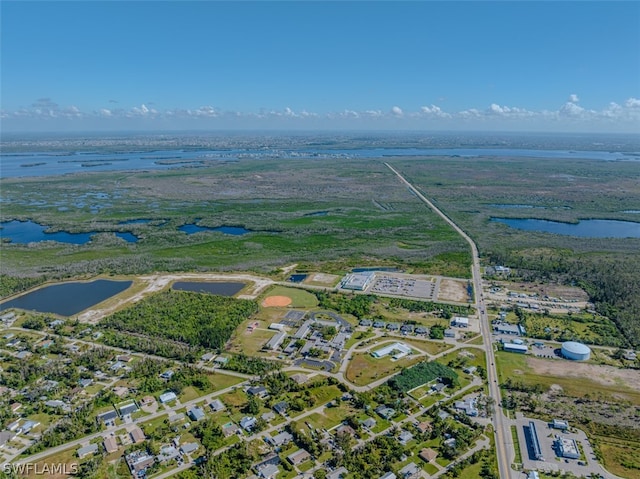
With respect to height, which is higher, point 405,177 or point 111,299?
point 405,177

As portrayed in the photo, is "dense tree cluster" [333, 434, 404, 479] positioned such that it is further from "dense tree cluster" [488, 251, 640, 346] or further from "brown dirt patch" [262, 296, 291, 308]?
"dense tree cluster" [488, 251, 640, 346]

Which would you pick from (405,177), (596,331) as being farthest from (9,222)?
(405,177)

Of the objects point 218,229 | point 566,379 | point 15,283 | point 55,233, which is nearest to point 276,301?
point 566,379

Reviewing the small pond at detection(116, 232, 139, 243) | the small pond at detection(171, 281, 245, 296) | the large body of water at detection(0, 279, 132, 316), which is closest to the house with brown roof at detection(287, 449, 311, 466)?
the small pond at detection(171, 281, 245, 296)

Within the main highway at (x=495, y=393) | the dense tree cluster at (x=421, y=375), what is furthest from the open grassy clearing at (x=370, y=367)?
the main highway at (x=495, y=393)

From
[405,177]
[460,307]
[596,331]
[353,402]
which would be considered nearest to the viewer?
[353,402]

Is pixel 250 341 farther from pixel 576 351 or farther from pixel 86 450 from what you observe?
pixel 576 351

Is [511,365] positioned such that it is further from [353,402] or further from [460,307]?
[353,402]
